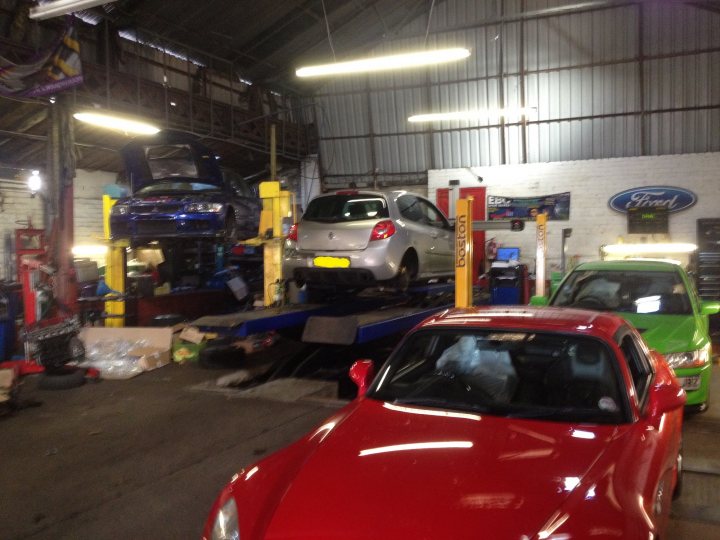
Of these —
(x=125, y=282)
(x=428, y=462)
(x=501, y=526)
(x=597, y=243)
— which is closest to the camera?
(x=501, y=526)

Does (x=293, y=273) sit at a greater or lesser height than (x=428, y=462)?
greater

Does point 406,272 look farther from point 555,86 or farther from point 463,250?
point 555,86

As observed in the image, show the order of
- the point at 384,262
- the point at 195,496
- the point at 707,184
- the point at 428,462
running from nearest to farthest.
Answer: the point at 428,462
the point at 195,496
the point at 384,262
the point at 707,184

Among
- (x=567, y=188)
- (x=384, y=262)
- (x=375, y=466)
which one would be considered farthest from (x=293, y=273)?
(x=567, y=188)

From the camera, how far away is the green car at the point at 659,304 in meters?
5.55

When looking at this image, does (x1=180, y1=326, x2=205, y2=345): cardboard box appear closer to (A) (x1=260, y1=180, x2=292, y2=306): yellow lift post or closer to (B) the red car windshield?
(A) (x1=260, y1=180, x2=292, y2=306): yellow lift post

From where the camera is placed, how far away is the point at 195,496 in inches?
165

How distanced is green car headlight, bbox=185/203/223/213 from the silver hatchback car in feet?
8.34

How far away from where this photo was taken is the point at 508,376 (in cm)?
320

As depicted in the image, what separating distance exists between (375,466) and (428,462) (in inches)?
8.7

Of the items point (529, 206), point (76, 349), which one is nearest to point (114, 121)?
point (76, 349)

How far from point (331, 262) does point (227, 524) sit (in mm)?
5127

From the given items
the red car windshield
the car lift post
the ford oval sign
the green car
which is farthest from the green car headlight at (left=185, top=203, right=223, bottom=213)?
the ford oval sign

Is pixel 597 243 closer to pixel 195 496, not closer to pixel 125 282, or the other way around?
pixel 125 282
